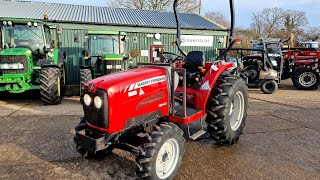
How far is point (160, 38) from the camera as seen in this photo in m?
12.9

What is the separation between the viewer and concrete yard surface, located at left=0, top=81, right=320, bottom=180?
316cm

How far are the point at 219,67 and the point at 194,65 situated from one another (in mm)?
464

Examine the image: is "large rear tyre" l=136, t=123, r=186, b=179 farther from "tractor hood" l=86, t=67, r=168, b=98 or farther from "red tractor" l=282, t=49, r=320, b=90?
"red tractor" l=282, t=49, r=320, b=90

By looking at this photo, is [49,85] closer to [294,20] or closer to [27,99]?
[27,99]

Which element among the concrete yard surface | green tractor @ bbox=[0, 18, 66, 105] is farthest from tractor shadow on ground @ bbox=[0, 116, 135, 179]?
green tractor @ bbox=[0, 18, 66, 105]

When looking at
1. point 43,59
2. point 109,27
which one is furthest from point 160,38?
point 43,59

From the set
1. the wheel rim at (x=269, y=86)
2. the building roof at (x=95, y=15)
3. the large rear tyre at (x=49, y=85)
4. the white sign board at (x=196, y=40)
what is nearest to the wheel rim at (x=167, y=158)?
the large rear tyre at (x=49, y=85)

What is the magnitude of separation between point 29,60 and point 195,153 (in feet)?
18.5

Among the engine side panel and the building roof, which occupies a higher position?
the building roof

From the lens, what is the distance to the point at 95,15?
44.5ft

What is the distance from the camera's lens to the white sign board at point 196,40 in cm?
1334

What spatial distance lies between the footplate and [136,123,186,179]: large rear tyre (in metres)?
0.41

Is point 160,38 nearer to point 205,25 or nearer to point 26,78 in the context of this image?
point 205,25

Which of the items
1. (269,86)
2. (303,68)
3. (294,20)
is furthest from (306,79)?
(294,20)
